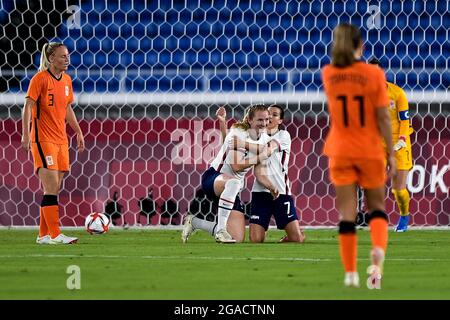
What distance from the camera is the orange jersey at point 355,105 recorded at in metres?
5.35

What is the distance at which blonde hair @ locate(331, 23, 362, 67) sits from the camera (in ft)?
17.3

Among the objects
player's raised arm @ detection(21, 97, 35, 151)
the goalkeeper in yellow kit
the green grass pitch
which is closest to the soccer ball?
the green grass pitch

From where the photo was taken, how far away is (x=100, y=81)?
41.7 feet

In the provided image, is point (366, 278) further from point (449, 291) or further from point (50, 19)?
point (50, 19)

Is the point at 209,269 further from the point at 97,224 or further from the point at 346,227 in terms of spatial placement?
the point at 97,224

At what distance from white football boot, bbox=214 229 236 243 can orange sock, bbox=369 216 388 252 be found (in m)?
3.34

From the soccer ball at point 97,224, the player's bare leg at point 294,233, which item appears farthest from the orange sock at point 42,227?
the player's bare leg at point 294,233

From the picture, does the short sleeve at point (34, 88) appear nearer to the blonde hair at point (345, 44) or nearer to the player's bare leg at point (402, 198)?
the player's bare leg at point (402, 198)

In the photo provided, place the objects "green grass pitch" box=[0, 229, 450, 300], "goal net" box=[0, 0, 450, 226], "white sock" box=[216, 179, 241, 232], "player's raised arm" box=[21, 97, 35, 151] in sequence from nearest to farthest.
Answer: "green grass pitch" box=[0, 229, 450, 300] < "player's raised arm" box=[21, 97, 35, 151] < "white sock" box=[216, 179, 241, 232] < "goal net" box=[0, 0, 450, 226]

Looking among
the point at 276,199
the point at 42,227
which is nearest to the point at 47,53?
the point at 42,227

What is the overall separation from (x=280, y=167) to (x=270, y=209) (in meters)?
0.36

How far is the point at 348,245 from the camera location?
529cm

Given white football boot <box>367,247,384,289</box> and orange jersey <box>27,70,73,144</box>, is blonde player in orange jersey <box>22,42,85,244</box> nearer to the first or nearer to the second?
orange jersey <box>27,70,73,144</box>

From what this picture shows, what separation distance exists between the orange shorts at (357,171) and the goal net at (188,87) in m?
5.48
